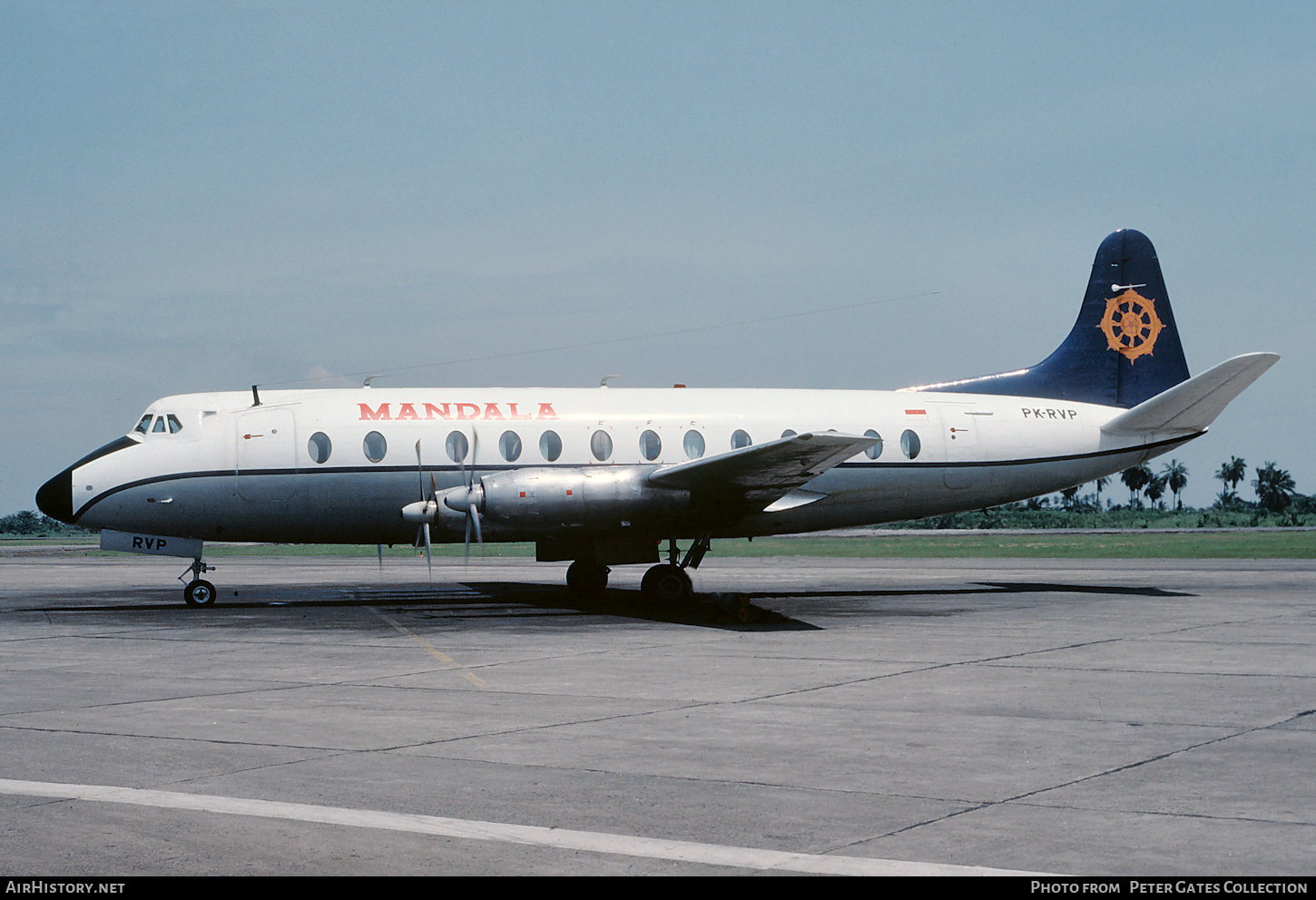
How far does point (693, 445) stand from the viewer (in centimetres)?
2500

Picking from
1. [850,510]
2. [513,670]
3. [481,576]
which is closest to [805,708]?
[513,670]

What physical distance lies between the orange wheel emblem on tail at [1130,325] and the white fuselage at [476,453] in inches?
112

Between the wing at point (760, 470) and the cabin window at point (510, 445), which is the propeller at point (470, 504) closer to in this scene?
the cabin window at point (510, 445)

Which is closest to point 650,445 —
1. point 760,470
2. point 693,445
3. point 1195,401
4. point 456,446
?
point 693,445

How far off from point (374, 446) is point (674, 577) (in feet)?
21.1

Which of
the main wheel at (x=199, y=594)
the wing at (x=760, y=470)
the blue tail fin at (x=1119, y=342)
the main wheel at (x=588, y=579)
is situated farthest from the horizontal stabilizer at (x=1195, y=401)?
the main wheel at (x=199, y=594)

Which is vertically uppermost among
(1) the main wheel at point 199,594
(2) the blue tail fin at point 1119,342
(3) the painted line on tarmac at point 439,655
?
(2) the blue tail fin at point 1119,342

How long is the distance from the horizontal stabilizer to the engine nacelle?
11.3 metres

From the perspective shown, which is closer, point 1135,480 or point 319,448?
point 319,448

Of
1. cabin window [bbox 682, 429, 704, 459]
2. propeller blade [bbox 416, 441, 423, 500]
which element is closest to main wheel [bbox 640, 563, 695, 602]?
cabin window [bbox 682, 429, 704, 459]

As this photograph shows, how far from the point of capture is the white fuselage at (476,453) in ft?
76.4

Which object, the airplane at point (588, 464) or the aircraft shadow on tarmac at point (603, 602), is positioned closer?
the aircraft shadow on tarmac at point (603, 602)

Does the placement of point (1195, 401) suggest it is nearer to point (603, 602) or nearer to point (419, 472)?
point (603, 602)

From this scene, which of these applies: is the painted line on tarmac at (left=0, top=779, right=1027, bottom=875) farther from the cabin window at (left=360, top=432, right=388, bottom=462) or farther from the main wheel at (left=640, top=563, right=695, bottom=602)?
the main wheel at (left=640, top=563, right=695, bottom=602)
